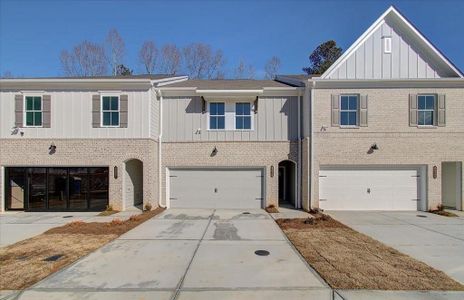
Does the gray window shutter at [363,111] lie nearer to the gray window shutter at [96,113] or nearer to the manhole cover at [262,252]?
the manhole cover at [262,252]

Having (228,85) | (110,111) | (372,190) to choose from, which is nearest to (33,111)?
(110,111)

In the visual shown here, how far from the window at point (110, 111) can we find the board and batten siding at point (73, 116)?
0.26 m

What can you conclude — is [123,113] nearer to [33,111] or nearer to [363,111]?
[33,111]

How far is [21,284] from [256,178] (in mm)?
10760

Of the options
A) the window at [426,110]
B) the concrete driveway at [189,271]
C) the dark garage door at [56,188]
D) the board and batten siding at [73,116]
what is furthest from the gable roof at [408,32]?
the dark garage door at [56,188]

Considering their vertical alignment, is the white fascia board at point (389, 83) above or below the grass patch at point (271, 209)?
above

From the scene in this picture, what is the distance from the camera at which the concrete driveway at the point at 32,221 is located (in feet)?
29.7

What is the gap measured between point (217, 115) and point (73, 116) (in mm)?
6973

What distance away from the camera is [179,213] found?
42.8ft

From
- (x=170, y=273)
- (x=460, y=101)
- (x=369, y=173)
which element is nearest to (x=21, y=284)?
(x=170, y=273)

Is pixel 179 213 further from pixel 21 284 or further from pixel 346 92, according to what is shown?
pixel 346 92

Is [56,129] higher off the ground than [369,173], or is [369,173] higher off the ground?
[56,129]

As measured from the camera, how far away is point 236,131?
14.5m

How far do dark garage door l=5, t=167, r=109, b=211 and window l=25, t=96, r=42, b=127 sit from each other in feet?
7.21
